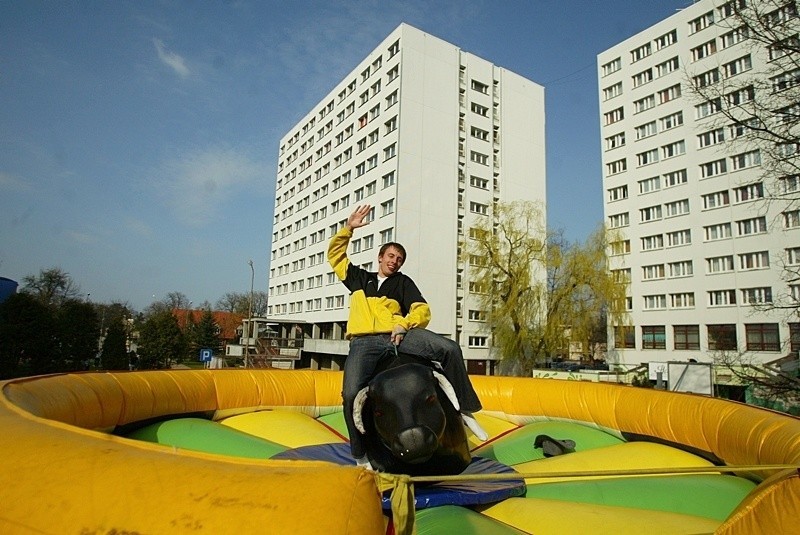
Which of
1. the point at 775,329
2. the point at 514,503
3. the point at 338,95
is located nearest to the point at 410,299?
the point at 514,503

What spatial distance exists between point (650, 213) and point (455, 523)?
47.0 meters

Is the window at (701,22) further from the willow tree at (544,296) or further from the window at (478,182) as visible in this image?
the willow tree at (544,296)

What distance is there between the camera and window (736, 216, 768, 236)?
36.3 meters

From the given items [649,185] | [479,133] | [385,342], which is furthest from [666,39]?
[385,342]

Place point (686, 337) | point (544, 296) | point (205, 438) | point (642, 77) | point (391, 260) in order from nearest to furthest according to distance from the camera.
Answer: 1. point (391, 260)
2. point (205, 438)
3. point (544, 296)
4. point (686, 337)
5. point (642, 77)

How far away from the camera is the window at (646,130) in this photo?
44594mm

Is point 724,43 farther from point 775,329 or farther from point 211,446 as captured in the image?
point 211,446

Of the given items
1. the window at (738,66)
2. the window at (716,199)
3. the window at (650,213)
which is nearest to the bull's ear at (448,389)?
the window at (716,199)

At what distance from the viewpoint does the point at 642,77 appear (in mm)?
46250

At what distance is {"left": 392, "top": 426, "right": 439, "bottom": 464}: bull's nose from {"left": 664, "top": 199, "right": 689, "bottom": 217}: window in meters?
45.1

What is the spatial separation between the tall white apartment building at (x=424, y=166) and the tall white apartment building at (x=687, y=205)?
846 centimetres

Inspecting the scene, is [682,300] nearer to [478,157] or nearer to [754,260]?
[754,260]

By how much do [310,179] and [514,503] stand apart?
5601 cm

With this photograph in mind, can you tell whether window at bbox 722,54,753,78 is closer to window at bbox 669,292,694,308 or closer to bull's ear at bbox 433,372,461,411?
window at bbox 669,292,694,308
